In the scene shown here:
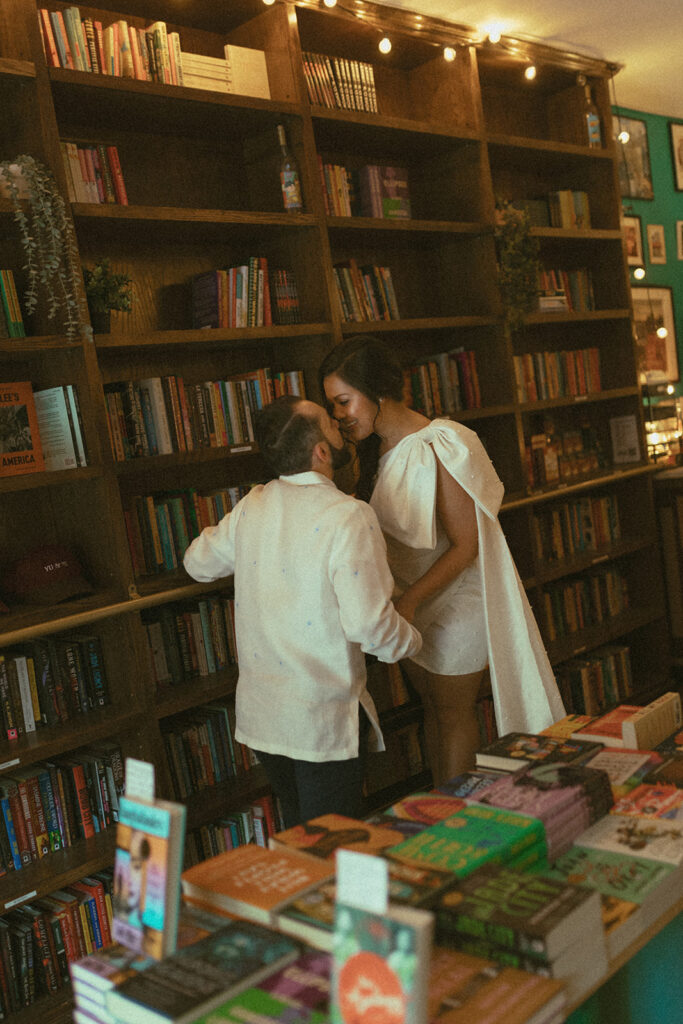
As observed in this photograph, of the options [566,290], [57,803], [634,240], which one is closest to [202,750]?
[57,803]

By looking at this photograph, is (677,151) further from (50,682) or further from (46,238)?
(50,682)

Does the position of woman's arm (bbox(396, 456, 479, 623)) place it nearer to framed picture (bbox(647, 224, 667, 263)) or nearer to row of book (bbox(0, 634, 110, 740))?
row of book (bbox(0, 634, 110, 740))

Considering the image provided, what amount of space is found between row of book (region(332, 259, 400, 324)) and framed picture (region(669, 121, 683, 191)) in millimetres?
3116

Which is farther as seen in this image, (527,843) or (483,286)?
(483,286)

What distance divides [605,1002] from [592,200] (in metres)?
4.00

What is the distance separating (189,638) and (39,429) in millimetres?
782

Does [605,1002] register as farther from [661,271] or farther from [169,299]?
[661,271]

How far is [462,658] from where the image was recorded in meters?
2.71

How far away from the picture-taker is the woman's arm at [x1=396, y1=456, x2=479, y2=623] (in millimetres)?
2594

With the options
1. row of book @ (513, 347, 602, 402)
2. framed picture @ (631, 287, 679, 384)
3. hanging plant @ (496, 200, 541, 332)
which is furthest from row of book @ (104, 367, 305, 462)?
framed picture @ (631, 287, 679, 384)

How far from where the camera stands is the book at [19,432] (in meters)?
2.51

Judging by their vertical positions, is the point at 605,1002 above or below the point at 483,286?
below

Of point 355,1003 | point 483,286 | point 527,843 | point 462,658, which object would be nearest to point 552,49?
point 483,286

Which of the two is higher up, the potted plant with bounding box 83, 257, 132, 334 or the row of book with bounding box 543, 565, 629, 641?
the potted plant with bounding box 83, 257, 132, 334
